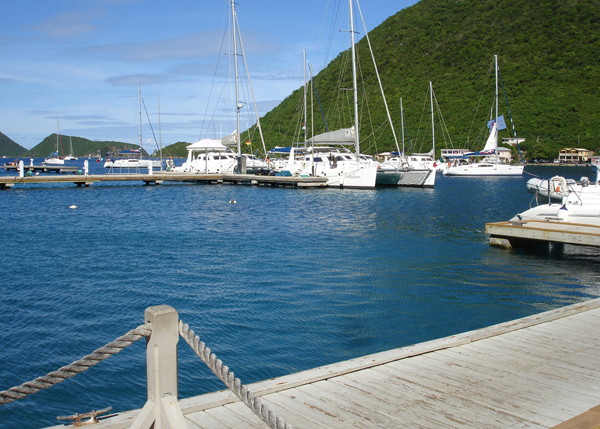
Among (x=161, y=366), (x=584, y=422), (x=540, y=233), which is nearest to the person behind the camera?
(x=161, y=366)

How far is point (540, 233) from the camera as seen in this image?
15.0m

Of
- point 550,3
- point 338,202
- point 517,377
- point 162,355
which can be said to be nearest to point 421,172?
point 338,202

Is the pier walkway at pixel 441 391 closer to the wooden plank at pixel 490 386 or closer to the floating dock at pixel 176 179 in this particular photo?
the wooden plank at pixel 490 386

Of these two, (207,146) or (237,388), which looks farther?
(207,146)

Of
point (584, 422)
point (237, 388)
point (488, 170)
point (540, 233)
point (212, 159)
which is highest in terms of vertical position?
point (212, 159)

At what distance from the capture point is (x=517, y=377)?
5285 mm

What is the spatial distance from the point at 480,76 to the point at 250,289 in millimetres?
90753

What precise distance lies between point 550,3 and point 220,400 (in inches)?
4767

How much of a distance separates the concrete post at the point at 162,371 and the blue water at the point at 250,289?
4071 millimetres

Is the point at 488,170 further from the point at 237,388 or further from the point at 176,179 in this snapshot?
the point at 237,388

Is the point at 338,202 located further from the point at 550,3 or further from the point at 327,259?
the point at 550,3

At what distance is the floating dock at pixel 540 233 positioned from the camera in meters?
14.0

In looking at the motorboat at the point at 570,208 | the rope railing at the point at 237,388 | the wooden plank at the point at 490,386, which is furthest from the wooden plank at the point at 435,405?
the motorboat at the point at 570,208

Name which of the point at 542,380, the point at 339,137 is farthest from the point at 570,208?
the point at 339,137
